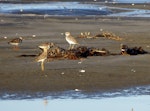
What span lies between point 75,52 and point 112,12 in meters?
22.5

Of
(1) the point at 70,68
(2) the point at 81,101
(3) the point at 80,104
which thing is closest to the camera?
(3) the point at 80,104

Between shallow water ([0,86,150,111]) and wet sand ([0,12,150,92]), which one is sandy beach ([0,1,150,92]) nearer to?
wet sand ([0,12,150,92])

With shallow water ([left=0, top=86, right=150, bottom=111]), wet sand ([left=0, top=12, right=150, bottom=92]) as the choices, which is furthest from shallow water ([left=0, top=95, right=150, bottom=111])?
wet sand ([left=0, top=12, right=150, bottom=92])

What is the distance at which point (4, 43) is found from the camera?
21281mm

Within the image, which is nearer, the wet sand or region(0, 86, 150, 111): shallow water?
region(0, 86, 150, 111): shallow water

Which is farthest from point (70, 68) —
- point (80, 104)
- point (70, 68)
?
point (80, 104)

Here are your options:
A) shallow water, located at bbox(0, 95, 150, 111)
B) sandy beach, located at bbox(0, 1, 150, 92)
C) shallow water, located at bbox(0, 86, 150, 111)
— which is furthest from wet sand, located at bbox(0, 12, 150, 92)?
shallow water, located at bbox(0, 95, 150, 111)

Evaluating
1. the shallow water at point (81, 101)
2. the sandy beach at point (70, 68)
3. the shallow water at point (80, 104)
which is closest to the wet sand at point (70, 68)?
the sandy beach at point (70, 68)

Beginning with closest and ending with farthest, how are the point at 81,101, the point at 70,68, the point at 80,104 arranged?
the point at 80,104, the point at 81,101, the point at 70,68

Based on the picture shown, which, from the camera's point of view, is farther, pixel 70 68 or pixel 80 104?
pixel 70 68

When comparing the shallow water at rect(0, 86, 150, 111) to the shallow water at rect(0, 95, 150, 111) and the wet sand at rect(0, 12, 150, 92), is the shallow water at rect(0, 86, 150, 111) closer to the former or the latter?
the shallow water at rect(0, 95, 150, 111)

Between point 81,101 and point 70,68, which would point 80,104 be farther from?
point 70,68

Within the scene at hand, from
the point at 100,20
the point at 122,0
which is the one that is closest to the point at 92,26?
the point at 100,20

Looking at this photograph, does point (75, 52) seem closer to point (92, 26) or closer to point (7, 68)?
point (7, 68)
